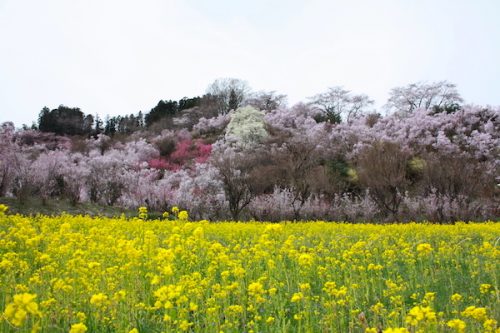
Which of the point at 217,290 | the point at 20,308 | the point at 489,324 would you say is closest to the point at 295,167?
the point at 217,290

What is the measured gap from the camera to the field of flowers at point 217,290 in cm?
388

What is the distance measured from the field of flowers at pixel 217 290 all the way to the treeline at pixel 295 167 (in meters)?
9.49

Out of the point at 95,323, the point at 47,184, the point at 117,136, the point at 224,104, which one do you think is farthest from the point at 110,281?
the point at 224,104

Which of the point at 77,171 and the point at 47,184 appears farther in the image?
the point at 77,171

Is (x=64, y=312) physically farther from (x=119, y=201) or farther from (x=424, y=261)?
(x=119, y=201)

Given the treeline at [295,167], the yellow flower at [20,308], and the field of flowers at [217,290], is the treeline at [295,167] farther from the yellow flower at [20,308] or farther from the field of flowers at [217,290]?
the yellow flower at [20,308]

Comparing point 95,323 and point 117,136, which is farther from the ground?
point 117,136

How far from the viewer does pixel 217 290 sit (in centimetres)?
482

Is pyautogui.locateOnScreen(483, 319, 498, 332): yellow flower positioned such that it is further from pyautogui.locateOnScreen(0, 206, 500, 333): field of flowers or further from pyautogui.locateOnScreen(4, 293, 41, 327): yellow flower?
pyautogui.locateOnScreen(4, 293, 41, 327): yellow flower

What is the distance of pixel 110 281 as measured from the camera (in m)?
5.39

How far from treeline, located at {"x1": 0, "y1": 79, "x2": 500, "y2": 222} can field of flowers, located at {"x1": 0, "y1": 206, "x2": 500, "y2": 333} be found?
949cm

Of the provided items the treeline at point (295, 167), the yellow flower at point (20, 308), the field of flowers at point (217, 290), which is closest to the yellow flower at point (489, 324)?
the field of flowers at point (217, 290)

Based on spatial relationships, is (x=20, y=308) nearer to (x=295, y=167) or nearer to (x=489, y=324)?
(x=489, y=324)

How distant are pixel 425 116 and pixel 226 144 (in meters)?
16.9
